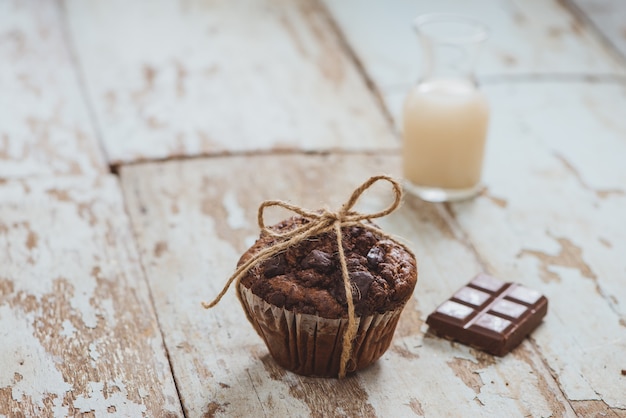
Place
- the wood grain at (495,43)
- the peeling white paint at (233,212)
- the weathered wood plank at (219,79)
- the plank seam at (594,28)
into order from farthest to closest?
the plank seam at (594,28), the wood grain at (495,43), the weathered wood plank at (219,79), the peeling white paint at (233,212)

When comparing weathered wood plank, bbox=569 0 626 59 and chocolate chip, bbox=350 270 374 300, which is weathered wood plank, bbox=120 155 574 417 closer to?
chocolate chip, bbox=350 270 374 300

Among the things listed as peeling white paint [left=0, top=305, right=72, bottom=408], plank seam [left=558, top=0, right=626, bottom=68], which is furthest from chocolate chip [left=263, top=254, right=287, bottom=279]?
plank seam [left=558, top=0, right=626, bottom=68]

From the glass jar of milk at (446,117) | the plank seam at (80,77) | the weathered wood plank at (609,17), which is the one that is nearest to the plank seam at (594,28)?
the weathered wood plank at (609,17)

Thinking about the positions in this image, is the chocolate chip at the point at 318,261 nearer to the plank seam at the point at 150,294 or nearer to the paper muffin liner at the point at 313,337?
the paper muffin liner at the point at 313,337

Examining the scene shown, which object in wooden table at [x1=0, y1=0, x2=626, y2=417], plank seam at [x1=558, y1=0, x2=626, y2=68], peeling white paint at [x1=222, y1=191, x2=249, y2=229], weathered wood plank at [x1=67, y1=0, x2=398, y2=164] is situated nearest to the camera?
wooden table at [x1=0, y1=0, x2=626, y2=417]

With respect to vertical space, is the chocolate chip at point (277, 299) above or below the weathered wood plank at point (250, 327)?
above

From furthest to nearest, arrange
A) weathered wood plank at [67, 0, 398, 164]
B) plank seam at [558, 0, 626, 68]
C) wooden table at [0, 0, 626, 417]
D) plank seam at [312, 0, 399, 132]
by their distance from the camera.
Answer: plank seam at [558, 0, 626, 68], plank seam at [312, 0, 399, 132], weathered wood plank at [67, 0, 398, 164], wooden table at [0, 0, 626, 417]
